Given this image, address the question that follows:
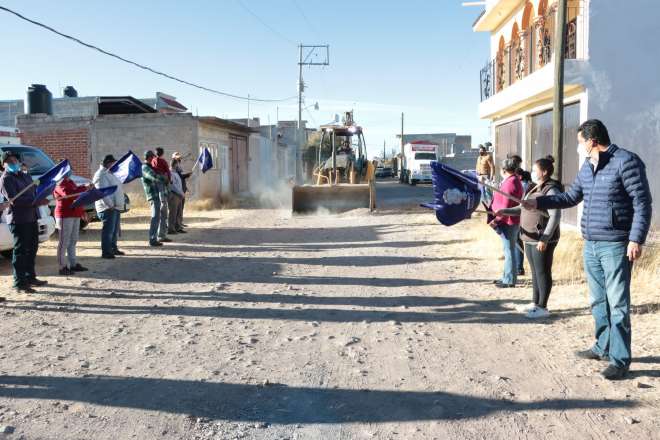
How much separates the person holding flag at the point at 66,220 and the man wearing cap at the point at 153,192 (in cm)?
333

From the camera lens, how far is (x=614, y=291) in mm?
5008

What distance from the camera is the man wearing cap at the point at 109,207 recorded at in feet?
35.6

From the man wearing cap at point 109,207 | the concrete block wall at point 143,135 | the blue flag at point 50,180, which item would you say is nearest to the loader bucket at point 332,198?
the concrete block wall at point 143,135

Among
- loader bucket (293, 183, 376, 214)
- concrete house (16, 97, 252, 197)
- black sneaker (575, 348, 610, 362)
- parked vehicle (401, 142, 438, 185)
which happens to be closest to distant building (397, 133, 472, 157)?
parked vehicle (401, 142, 438, 185)

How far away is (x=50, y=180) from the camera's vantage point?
904 centimetres

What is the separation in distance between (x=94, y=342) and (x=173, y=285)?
2832 mm

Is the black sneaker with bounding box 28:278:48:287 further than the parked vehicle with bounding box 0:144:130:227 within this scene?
No

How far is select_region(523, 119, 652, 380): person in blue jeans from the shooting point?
482 cm

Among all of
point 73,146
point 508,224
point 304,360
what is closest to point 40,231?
point 304,360

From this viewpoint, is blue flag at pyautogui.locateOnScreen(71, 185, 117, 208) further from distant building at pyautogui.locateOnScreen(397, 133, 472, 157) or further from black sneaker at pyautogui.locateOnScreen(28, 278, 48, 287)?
distant building at pyautogui.locateOnScreen(397, 133, 472, 157)

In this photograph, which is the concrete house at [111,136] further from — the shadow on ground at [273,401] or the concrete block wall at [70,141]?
the shadow on ground at [273,401]

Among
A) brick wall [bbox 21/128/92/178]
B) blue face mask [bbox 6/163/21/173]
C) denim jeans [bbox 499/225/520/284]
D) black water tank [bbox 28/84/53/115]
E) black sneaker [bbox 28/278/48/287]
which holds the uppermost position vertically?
black water tank [bbox 28/84/53/115]

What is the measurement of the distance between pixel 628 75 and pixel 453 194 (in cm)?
798

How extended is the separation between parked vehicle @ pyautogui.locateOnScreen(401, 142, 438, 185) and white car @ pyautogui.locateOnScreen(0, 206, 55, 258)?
112 ft
